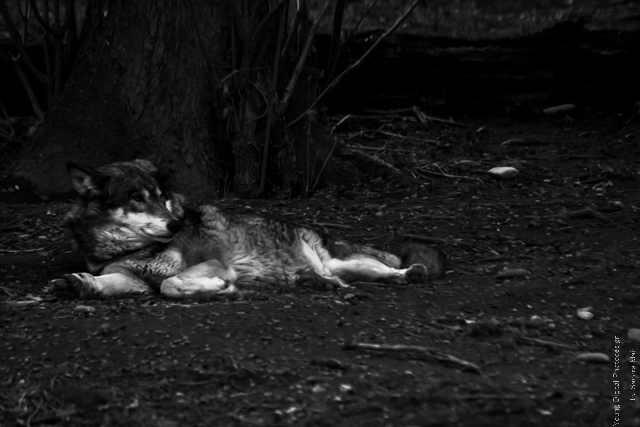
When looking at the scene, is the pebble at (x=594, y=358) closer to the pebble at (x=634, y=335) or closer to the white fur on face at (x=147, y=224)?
the pebble at (x=634, y=335)

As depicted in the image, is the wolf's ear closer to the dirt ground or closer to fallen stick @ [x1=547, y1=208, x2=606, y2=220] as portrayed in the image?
the dirt ground

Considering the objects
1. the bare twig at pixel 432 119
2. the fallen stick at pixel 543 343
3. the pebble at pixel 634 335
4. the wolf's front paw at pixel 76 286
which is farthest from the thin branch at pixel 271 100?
the pebble at pixel 634 335

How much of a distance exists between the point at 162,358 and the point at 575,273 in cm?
320

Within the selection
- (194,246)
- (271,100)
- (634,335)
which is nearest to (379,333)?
(634,335)

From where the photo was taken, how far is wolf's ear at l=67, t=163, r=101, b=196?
6012 millimetres

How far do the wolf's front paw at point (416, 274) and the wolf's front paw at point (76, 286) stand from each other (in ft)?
7.21

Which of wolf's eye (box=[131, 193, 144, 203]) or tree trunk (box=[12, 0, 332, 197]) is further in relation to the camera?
tree trunk (box=[12, 0, 332, 197])

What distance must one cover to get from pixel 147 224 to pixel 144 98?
229 centimetres

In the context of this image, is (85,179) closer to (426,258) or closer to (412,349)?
(426,258)

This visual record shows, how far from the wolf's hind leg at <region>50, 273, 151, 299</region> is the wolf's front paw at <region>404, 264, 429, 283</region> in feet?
6.17

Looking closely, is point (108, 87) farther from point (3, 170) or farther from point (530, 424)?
point (530, 424)

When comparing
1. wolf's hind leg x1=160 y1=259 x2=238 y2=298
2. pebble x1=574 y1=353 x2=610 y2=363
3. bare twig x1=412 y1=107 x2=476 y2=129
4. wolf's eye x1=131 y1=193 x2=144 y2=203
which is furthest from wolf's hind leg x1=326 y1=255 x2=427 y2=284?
bare twig x1=412 y1=107 x2=476 y2=129

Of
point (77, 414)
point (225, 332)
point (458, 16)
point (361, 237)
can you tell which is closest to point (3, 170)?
point (361, 237)

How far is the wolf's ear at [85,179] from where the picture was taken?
19.7ft
